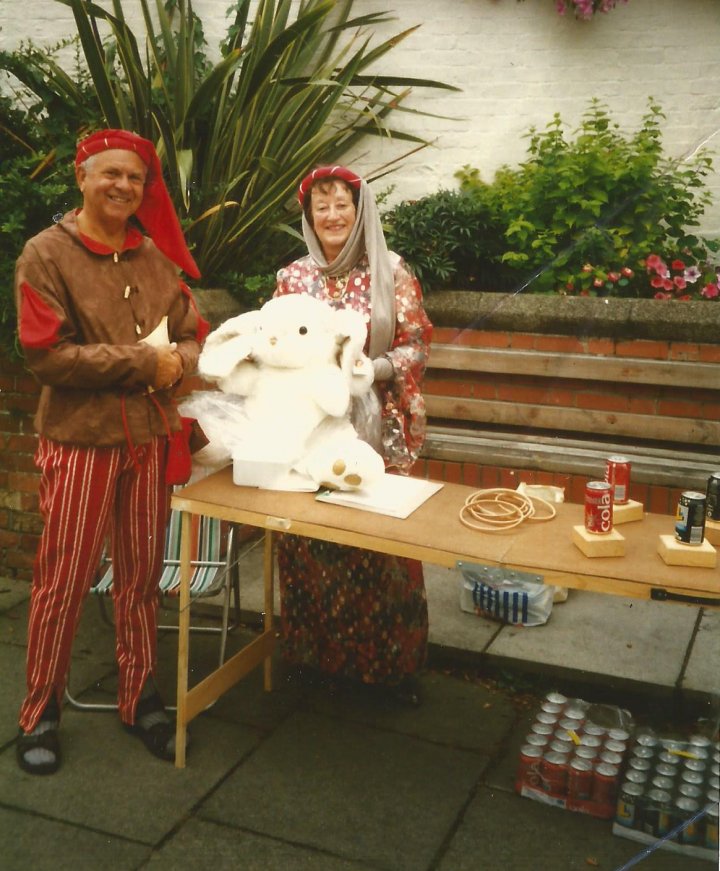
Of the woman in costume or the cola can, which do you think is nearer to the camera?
the cola can

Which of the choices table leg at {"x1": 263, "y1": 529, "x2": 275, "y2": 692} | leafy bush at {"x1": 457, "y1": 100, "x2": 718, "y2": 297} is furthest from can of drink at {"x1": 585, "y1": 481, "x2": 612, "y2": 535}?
leafy bush at {"x1": 457, "y1": 100, "x2": 718, "y2": 297}

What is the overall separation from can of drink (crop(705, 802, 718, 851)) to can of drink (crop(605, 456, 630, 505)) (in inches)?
34.4

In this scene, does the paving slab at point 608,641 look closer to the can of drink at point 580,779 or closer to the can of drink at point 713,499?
the can of drink at point 580,779

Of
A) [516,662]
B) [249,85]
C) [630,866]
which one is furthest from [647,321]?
[630,866]

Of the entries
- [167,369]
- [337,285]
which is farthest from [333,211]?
[167,369]

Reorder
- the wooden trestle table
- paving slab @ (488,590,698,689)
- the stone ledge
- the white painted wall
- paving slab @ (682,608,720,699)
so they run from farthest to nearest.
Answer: the white painted wall < the stone ledge < paving slab @ (488,590,698,689) < paving slab @ (682,608,720,699) < the wooden trestle table

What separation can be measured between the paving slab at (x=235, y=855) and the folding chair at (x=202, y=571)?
73cm

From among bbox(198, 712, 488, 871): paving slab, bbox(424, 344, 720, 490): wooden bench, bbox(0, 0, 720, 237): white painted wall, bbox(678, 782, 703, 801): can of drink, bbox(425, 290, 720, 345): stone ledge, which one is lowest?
bbox(198, 712, 488, 871): paving slab

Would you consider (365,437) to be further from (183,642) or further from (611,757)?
(611,757)

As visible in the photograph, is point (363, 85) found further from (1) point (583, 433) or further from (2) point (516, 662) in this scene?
(2) point (516, 662)

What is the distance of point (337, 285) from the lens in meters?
3.23

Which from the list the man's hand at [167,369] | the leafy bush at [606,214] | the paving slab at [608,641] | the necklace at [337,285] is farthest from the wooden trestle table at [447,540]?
A: the leafy bush at [606,214]

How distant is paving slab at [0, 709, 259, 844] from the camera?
2.77 meters

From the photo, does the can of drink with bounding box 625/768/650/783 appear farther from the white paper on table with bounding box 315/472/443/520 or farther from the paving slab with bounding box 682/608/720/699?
the white paper on table with bounding box 315/472/443/520
